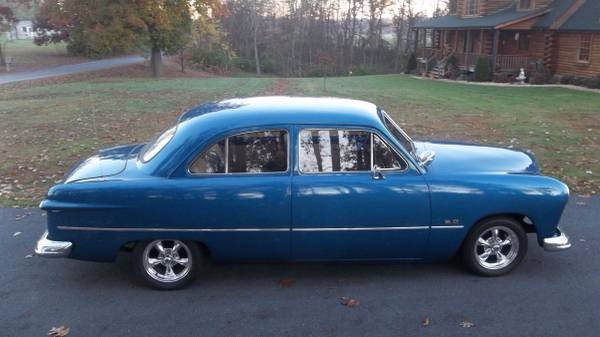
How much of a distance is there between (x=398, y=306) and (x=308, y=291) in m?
0.78

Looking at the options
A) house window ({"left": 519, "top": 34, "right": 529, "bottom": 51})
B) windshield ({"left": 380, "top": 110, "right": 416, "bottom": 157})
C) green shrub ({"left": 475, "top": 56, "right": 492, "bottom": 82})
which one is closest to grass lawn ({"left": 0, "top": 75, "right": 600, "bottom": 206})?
windshield ({"left": 380, "top": 110, "right": 416, "bottom": 157})

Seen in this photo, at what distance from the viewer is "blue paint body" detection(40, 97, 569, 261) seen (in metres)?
4.53

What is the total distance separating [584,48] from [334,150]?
25011mm

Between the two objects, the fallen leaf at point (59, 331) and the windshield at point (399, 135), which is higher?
the windshield at point (399, 135)

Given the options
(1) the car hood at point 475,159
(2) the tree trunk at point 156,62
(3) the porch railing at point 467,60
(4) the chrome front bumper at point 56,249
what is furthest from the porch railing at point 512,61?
(4) the chrome front bumper at point 56,249

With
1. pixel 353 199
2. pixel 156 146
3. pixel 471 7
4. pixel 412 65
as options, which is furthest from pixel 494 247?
pixel 412 65

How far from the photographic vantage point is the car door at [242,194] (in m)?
4.52

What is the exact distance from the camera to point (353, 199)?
4555 mm

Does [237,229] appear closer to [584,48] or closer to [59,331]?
[59,331]

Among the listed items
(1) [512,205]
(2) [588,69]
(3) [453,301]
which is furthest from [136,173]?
(2) [588,69]

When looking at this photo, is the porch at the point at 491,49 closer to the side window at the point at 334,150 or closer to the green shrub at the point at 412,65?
the green shrub at the point at 412,65

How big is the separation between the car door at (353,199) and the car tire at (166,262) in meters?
0.90

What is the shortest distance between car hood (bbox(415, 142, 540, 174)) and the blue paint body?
6cm

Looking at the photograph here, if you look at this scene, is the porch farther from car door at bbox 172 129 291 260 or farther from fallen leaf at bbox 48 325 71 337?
fallen leaf at bbox 48 325 71 337
